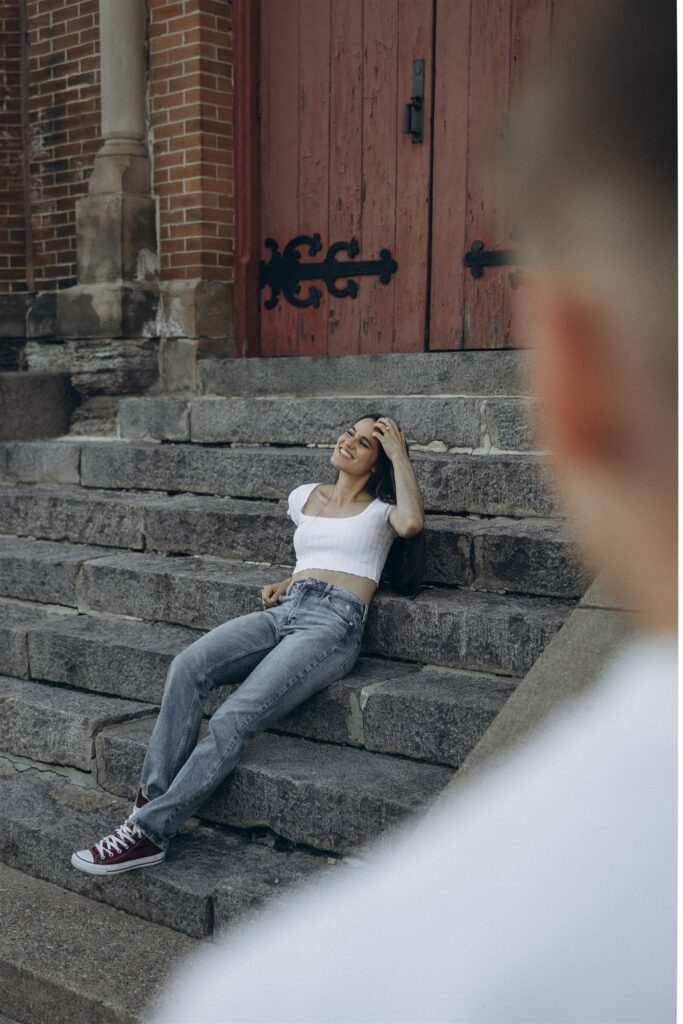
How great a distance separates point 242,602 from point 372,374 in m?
1.61

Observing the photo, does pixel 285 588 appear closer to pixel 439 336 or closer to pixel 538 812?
pixel 439 336

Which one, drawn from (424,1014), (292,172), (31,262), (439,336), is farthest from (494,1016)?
(31,262)

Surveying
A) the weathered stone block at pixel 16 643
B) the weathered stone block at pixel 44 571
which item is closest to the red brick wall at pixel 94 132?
the weathered stone block at pixel 44 571

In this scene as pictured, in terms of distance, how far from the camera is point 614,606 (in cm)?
37

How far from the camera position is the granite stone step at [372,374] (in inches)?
191

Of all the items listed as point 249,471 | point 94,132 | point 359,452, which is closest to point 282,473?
point 249,471

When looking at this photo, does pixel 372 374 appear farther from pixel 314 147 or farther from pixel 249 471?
pixel 314 147

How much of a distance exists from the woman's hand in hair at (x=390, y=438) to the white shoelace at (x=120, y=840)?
1385mm

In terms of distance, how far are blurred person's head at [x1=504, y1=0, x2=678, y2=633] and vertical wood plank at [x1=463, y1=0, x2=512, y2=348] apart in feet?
16.4

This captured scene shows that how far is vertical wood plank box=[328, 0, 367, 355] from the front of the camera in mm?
5770

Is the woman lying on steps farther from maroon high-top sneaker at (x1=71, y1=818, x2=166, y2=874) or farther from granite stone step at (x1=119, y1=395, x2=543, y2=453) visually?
granite stone step at (x1=119, y1=395, x2=543, y2=453)

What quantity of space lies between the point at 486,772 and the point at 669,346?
147 mm

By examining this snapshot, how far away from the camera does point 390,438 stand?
3.77 metres

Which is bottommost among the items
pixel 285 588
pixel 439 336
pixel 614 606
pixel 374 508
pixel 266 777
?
pixel 266 777
